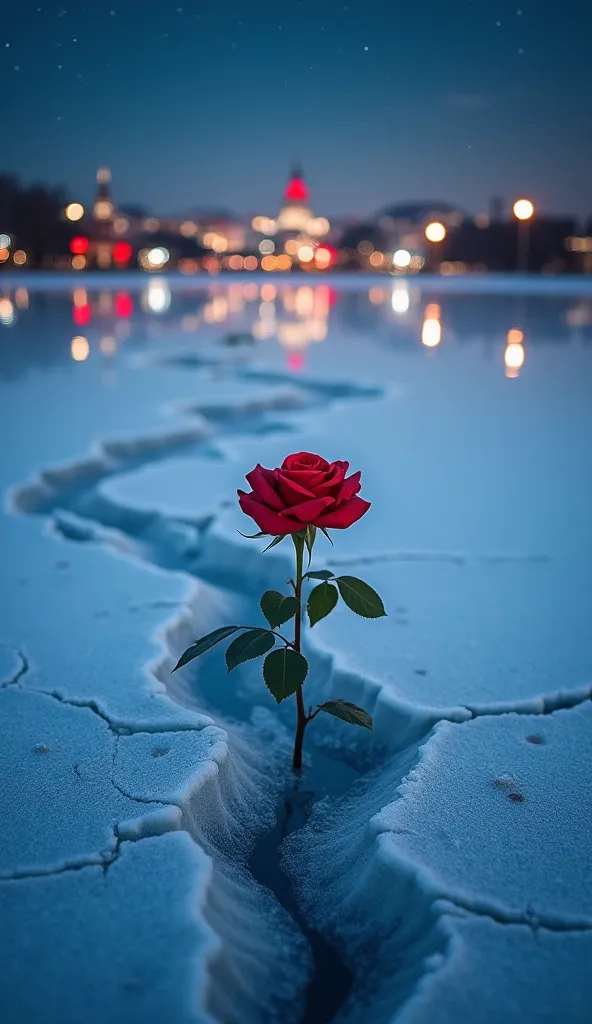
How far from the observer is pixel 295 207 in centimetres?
12988

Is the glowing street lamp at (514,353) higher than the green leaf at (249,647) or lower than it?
lower

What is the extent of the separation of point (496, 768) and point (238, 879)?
58 centimetres

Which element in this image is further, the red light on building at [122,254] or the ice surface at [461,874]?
the red light on building at [122,254]

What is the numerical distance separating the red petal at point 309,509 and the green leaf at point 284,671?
0.29m

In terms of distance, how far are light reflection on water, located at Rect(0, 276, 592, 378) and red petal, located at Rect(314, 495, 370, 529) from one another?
291 inches

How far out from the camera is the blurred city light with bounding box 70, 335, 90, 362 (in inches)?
400

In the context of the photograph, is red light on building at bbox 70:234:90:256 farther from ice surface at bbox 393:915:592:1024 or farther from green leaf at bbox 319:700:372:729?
ice surface at bbox 393:915:592:1024

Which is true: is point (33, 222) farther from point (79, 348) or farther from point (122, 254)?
point (79, 348)

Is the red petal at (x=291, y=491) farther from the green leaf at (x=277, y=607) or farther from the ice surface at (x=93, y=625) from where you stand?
the ice surface at (x=93, y=625)

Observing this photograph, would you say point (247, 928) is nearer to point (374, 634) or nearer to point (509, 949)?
point (509, 949)

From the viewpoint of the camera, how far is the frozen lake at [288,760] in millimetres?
1344

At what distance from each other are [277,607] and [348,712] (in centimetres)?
28

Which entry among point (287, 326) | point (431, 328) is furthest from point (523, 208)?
point (287, 326)

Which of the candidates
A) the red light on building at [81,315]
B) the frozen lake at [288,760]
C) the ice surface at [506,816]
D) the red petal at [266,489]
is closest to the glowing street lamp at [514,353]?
the frozen lake at [288,760]
